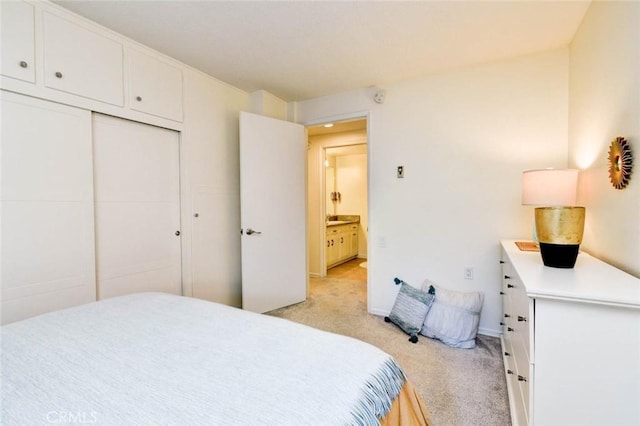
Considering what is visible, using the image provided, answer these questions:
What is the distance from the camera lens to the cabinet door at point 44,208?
1.58 metres

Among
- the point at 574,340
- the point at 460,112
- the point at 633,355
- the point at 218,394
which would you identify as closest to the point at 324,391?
the point at 218,394

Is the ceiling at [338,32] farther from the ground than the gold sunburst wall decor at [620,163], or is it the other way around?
the ceiling at [338,32]

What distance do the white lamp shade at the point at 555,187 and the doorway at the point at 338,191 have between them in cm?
189

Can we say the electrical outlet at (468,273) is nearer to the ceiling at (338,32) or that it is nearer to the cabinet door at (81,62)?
the ceiling at (338,32)

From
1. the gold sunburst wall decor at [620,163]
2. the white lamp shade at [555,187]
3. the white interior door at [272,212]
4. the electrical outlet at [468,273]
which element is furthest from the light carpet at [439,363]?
the gold sunburst wall decor at [620,163]

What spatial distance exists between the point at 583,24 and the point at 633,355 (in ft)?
6.63

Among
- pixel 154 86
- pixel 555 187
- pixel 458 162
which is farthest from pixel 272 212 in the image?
pixel 555 187

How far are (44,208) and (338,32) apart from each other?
7.14 ft

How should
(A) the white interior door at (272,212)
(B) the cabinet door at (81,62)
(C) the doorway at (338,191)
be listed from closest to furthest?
(B) the cabinet door at (81,62), (A) the white interior door at (272,212), (C) the doorway at (338,191)

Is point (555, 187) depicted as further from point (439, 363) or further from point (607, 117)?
point (439, 363)

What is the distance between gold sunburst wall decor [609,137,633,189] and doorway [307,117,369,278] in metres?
2.13

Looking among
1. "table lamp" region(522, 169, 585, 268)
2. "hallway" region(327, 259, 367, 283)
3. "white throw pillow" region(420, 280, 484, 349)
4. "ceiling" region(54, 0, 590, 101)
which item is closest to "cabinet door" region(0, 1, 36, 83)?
"ceiling" region(54, 0, 590, 101)

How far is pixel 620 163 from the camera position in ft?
4.40

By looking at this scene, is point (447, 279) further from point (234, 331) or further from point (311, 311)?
point (234, 331)
